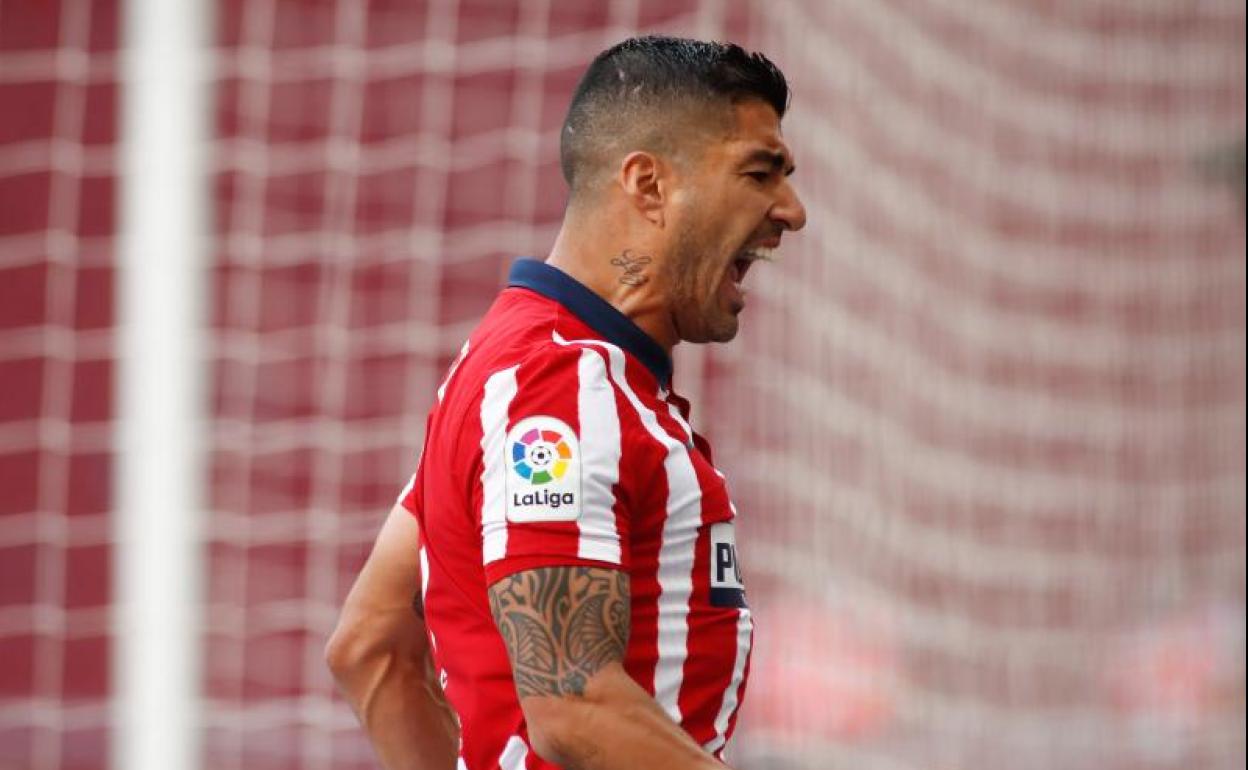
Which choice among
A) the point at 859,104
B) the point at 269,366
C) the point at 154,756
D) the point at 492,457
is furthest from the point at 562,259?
the point at 269,366

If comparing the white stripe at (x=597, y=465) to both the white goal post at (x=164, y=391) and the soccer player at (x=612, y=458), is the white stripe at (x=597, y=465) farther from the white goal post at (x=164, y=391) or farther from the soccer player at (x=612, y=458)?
the white goal post at (x=164, y=391)

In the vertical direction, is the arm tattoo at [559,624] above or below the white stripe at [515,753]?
above

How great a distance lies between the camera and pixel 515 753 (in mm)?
2303

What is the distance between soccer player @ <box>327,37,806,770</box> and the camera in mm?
2105

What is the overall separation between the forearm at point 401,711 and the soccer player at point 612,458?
0.25 metres

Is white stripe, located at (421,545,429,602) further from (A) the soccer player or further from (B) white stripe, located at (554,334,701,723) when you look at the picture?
(B) white stripe, located at (554,334,701,723)

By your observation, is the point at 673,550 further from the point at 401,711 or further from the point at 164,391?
the point at 164,391

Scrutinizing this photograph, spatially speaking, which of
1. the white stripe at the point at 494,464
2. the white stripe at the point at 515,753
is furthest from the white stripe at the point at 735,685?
the white stripe at the point at 494,464

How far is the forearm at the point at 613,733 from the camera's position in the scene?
2.09m

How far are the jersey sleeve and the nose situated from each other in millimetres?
336

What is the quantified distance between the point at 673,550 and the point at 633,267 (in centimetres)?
33

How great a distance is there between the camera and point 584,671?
2.10 metres

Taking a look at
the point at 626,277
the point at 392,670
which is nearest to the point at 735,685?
the point at 626,277

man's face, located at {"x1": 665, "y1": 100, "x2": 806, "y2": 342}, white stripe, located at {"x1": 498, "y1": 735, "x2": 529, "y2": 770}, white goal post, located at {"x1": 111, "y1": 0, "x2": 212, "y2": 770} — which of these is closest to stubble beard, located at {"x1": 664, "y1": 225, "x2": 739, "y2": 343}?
man's face, located at {"x1": 665, "y1": 100, "x2": 806, "y2": 342}
